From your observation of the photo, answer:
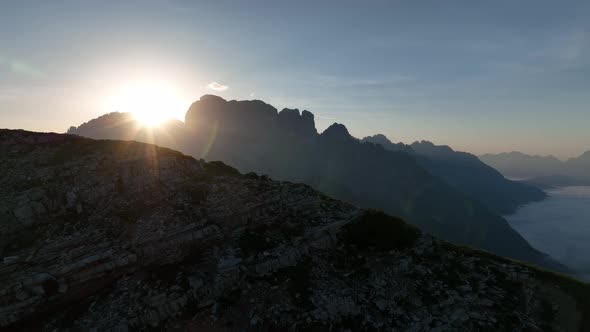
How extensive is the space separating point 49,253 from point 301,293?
1801 centimetres

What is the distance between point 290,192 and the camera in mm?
32906

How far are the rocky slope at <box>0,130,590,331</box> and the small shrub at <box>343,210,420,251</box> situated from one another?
0.13 meters

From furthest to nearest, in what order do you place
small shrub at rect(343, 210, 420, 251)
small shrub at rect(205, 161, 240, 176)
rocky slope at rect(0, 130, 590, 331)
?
small shrub at rect(205, 161, 240, 176) → small shrub at rect(343, 210, 420, 251) → rocky slope at rect(0, 130, 590, 331)

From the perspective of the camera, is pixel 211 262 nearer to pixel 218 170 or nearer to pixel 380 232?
pixel 218 170

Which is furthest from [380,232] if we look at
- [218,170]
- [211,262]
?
[218,170]

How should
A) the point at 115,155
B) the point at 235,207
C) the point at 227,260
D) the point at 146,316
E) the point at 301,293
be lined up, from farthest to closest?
the point at 115,155 → the point at 235,207 → the point at 227,260 → the point at 301,293 → the point at 146,316

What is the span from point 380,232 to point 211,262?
53.2 ft

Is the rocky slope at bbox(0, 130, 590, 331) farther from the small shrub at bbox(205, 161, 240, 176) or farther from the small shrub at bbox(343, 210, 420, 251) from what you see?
the small shrub at bbox(205, 161, 240, 176)

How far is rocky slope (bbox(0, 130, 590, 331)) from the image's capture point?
19453 mm

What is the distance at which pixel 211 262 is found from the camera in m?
23.2

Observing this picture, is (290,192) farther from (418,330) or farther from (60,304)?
(60,304)

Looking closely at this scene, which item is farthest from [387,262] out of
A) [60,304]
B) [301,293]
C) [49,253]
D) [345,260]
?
[49,253]

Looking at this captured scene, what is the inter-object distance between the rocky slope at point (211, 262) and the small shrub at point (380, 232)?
125 mm

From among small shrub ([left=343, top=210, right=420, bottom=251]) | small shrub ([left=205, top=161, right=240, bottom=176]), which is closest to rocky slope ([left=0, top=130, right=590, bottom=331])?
small shrub ([left=343, top=210, right=420, bottom=251])
